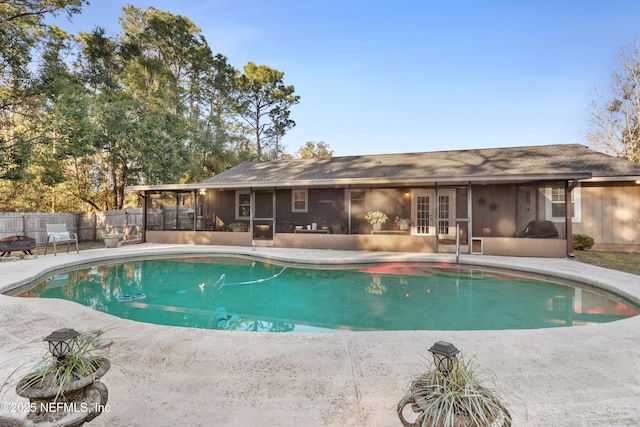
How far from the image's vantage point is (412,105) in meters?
18.3

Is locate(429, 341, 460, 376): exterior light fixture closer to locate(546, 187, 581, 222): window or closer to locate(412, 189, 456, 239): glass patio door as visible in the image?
locate(412, 189, 456, 239): glass patio door

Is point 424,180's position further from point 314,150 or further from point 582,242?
point 314,150

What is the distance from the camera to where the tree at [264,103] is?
79.4 feet

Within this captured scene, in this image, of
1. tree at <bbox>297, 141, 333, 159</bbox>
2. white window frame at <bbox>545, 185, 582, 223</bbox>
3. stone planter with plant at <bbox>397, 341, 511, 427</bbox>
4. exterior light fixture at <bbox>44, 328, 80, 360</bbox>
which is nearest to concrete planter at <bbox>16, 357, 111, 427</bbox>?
exterior light fixture at <bbox>44, 328, 80, 360</bbox>

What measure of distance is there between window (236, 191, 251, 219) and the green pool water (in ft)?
18.3

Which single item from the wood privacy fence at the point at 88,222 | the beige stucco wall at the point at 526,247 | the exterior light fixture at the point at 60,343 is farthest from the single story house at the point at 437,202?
the exterior light fixture at the point at 60,343

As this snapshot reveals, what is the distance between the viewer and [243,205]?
47.5 feet

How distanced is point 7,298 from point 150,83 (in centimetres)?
1700

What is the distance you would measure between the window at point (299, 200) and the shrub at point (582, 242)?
31.0 ft

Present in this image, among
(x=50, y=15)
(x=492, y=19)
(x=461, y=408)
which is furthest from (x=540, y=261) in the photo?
(x=50, y=15)

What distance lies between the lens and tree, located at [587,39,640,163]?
17828 millimetres

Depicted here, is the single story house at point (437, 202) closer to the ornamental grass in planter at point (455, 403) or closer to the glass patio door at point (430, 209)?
the glass patio door at point (430, 209)

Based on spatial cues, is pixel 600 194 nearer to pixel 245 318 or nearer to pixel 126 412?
pixel 245 318

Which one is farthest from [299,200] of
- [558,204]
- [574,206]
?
[574,206]
